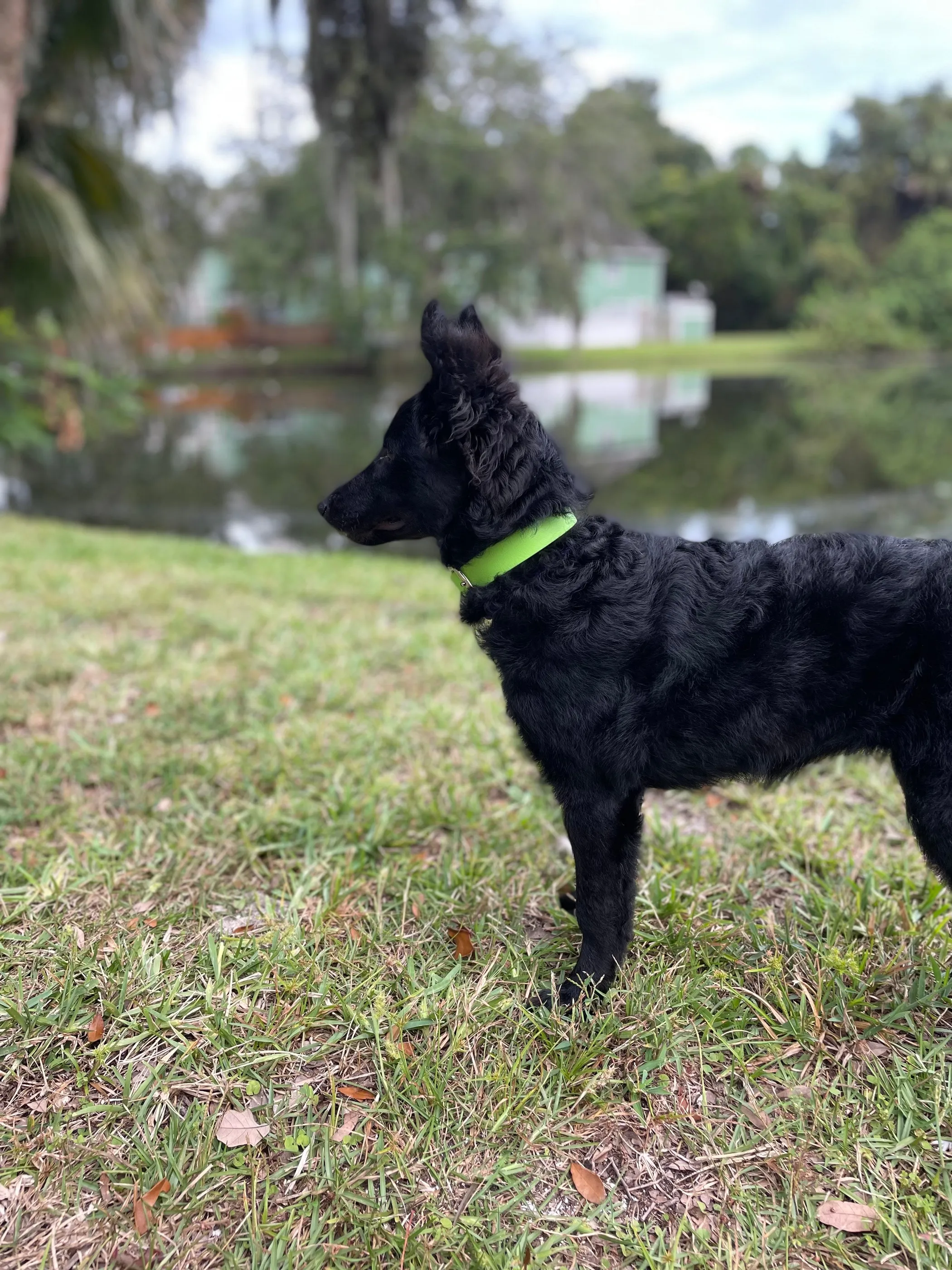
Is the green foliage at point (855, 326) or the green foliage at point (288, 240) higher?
the green foliage at point (288, 240)

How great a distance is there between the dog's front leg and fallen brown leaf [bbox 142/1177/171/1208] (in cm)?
102

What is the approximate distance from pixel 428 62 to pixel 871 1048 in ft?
33.5

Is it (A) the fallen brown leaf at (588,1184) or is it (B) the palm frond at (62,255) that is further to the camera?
(B) the palm frond at (62,255)

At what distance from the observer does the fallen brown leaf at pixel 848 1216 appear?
5.80 feet

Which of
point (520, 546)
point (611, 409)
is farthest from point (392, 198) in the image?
point (520, 546)

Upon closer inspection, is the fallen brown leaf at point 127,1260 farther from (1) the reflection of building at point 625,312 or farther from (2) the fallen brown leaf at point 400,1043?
(1) the reflection of building at point 625,312

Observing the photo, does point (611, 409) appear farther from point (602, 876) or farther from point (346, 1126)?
point (346, 1126)

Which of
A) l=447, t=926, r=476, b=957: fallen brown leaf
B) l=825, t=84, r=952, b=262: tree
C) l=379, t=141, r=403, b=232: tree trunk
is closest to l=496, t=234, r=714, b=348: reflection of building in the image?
l=379, t=141, r=403, b=232: tree trunk

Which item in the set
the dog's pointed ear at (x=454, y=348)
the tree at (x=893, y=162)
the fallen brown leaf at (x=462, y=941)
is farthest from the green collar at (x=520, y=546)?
the tree at (x=893, y=162)

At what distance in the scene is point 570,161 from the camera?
3344 centimetres

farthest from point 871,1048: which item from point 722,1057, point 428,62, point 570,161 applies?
point 570,161

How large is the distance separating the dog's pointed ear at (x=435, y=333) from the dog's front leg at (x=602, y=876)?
3.64 ft

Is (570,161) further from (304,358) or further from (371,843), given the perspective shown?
(371,843)

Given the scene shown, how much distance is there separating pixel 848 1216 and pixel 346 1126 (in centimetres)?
105
